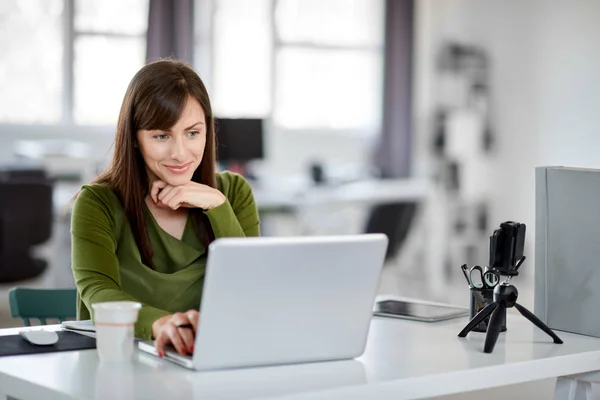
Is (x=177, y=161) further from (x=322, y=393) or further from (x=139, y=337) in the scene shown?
(x=322, y=393)

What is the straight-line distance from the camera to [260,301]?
5.23 feet

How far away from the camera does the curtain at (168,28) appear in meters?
7.05

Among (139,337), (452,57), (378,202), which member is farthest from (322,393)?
(452,57)

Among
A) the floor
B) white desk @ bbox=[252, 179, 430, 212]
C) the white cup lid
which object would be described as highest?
white desk @ bbox=[252, 179, 430, 212]

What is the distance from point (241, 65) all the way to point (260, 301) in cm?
607

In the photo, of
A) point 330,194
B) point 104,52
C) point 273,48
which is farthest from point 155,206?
point 273,48

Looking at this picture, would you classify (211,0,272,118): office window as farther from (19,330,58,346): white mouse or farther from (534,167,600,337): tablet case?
(19,330,58,346): white mouse

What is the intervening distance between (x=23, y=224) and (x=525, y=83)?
159 inches

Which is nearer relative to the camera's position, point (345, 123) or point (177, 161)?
point (177, 161)

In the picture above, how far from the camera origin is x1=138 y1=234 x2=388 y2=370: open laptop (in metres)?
1.55

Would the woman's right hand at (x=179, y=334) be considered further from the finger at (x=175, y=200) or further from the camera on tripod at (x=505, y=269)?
the camera on tripod at (x=505, y=269)

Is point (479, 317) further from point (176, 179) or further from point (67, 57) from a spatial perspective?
point (67, 57)

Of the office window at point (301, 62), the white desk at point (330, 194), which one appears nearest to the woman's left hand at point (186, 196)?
the white desk at point (330, 194)

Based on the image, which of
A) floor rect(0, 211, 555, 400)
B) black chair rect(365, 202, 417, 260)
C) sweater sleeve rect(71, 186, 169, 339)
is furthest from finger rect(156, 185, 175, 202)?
black chair rect(365, 202, 417, 260)
